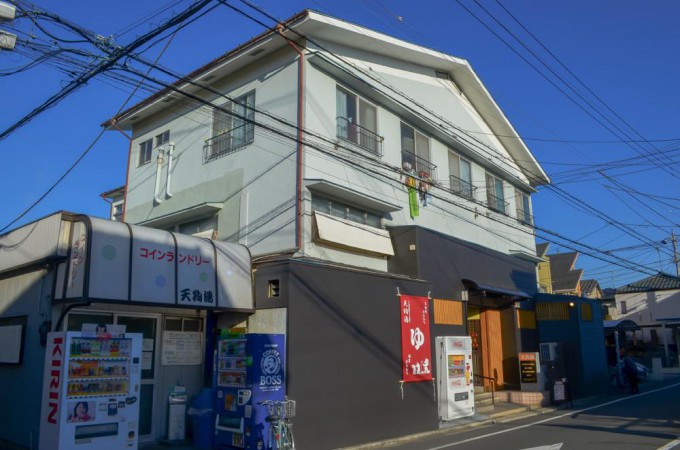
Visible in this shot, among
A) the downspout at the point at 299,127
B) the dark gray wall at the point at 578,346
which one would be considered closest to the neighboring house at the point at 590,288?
the dark gray wall at the point at 578,346

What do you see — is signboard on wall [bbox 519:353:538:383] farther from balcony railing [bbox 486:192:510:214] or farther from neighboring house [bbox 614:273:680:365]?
neighboring house [bbox 614:273:680:365]

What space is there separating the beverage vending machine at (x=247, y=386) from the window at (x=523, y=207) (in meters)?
17.6

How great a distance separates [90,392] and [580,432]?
35.3 feet

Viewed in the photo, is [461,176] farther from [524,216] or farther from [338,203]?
[338,203]

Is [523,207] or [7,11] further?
[523,207]

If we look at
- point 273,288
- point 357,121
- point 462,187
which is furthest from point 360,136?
point 273,288

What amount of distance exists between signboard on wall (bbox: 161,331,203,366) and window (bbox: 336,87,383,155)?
6820 mm

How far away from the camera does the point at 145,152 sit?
19578 mm

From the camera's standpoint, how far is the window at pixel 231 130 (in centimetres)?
1582

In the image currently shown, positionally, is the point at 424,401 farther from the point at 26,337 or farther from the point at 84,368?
the point at 26,337

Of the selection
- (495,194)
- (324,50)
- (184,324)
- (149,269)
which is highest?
(324,50)

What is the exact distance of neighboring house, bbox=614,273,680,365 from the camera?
4691cm

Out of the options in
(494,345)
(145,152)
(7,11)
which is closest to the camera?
(7,11)

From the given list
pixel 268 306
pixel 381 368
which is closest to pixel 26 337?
pixel 268 306
